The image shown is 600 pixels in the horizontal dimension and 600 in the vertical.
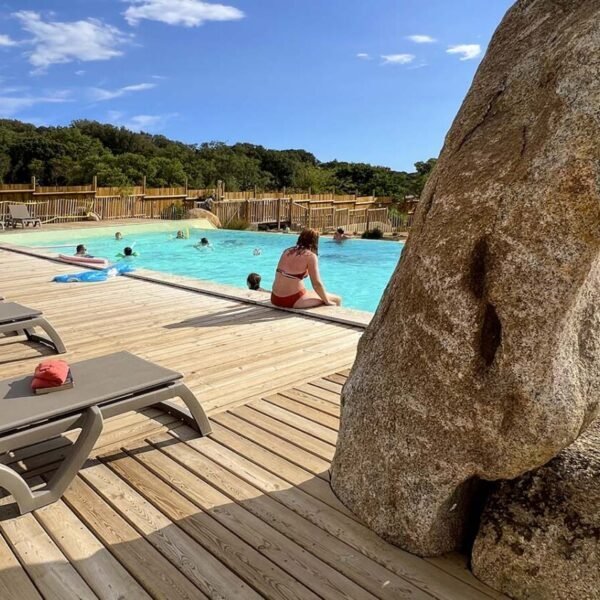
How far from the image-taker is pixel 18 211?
757 inches

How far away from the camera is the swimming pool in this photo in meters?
15.7

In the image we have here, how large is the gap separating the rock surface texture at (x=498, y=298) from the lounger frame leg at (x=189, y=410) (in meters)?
1.32

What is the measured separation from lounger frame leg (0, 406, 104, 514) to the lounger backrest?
1859 centimetres

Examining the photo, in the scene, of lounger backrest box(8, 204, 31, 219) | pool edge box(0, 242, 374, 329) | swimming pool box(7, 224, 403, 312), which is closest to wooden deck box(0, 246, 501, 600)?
pool edge box(0, 242, 374, 329)

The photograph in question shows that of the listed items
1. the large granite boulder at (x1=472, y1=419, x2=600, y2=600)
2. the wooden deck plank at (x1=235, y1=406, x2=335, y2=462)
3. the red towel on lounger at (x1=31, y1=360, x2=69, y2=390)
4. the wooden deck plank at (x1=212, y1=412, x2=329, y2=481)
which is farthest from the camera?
the wooden deck plank at (x1=235, y1=406, x2=335, y2=462)

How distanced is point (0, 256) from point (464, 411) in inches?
469

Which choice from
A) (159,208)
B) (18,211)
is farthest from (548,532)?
(159,208)

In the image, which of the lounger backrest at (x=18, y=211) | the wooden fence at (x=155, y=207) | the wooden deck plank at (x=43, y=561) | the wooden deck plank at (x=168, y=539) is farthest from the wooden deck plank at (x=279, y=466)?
the wooden fence at (x=155, y=207)

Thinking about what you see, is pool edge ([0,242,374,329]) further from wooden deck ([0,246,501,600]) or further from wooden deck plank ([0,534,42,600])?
wooden deck plank ([0,534,42,600])

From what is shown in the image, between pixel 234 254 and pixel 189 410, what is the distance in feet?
50.3

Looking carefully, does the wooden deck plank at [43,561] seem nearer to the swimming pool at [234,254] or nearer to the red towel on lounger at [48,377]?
the red towel on lounger at [48,377]

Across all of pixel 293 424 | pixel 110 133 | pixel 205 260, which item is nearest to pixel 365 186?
pixel 110 133

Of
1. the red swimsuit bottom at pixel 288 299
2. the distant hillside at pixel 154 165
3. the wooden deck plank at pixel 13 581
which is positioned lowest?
the wooden deck plank at pixel 13 581

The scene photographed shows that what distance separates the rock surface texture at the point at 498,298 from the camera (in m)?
1.75
